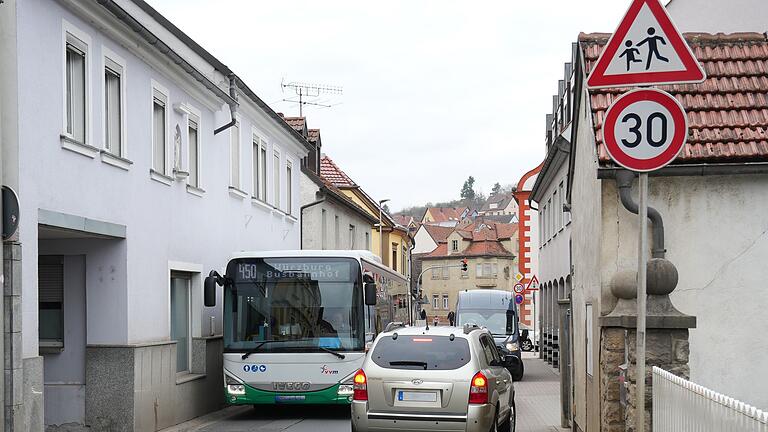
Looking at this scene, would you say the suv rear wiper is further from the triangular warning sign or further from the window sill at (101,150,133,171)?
the triangular warning sign

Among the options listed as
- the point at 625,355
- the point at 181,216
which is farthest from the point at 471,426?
the point at 181,216

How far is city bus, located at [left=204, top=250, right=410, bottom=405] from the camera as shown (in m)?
18.0

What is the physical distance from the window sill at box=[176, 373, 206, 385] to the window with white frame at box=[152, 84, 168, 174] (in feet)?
11.5

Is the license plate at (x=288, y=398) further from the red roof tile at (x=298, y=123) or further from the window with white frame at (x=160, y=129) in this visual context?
the red roof tile at (x=298, y=123)

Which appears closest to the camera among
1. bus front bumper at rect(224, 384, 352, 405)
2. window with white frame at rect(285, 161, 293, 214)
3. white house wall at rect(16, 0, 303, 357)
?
white house wall at rect(16, 0, 303, 357)

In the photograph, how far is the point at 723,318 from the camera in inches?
417

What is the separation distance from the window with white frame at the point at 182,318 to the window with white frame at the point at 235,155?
4228mm

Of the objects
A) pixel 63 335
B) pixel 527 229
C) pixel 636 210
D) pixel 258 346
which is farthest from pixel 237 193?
pixel 527 229

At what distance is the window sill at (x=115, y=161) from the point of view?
1494cm

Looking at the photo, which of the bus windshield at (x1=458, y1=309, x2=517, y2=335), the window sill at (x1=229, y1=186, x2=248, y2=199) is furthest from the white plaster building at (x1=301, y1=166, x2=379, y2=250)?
the window sill at (x1=229, y1=186, x2=248, y2=199)

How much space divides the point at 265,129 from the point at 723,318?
695 inches

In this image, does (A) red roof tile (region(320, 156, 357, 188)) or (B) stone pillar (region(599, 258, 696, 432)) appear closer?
(B) stone pillar (region(599, 258, 696, 432))

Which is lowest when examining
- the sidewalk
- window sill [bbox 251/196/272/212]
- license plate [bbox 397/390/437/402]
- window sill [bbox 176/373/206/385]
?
the sidewalk

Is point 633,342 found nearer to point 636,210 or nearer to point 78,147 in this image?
point 636,210
